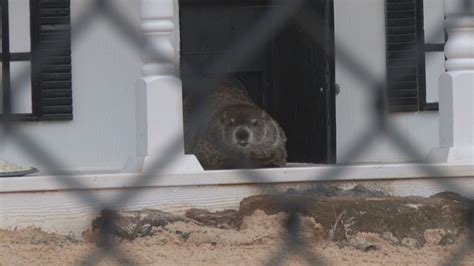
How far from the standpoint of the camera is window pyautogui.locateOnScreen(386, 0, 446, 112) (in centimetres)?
843

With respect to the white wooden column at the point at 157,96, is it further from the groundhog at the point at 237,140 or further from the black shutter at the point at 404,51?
the black shutter at the point at 404,51

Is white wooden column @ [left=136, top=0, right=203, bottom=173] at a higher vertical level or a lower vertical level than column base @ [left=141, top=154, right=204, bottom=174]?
higher

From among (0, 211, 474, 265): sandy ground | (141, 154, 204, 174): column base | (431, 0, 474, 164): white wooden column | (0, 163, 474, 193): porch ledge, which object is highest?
(431, 0, 474, 164): white wooden column

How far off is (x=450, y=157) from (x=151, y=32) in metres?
1.61

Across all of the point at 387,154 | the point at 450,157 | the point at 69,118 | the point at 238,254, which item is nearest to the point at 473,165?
the point at 450,157

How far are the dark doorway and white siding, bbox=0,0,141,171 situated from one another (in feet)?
1.50

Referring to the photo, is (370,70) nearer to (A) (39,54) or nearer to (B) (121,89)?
(B) (121,89)

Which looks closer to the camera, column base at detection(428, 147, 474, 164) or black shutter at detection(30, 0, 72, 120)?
column base at detection(428, 147, 474, 164)

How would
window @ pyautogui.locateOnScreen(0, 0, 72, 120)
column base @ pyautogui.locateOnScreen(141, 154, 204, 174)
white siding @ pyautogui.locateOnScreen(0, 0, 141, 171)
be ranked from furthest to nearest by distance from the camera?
white siding @ pyautogui.locateOnScreen(0, 0, 141, 171) → window @ pyautogui.locateOnScreen(0, 0, 72, 120) → column base @ pyautogui.locateOnScreen(141, 154, 204, 174)

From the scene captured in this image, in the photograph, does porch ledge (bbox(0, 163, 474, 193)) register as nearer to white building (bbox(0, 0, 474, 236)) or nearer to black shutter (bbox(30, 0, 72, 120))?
white building (bbox(0, 0, 474, 236))

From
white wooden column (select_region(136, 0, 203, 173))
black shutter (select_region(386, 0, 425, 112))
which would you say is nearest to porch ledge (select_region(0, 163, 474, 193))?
white wooden column (select_region(136, 0, 203, 173))

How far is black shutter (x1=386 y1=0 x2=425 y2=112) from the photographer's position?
8.43 meters

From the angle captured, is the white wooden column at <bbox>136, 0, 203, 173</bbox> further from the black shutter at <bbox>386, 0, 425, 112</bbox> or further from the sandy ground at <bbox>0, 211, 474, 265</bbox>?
the black shutter at <bbox>386, 0, 425, 112</bbox>

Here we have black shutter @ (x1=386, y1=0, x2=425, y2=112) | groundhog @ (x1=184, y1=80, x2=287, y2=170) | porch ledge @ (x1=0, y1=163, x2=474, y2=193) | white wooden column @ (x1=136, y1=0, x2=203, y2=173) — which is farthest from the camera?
black shutter @ (x1=386, y1=0, x2=425, y2=112)
